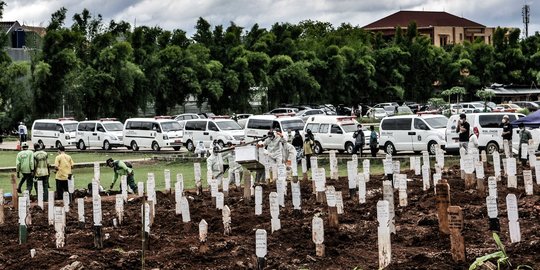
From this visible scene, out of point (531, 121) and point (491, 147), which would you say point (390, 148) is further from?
point (531, 121)

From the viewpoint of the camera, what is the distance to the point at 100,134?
174 ft

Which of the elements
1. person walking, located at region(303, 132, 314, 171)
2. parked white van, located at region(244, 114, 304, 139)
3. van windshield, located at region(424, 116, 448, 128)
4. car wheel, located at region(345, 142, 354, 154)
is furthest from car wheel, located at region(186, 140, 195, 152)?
person walking, located at region(303, 132, 314, 171)

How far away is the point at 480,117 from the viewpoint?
120 feet

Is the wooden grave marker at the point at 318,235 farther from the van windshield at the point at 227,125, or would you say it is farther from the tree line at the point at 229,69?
the tree line at the point at 229,69

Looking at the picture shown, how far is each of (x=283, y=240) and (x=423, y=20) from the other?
12080cm

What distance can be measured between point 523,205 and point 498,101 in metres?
73.0

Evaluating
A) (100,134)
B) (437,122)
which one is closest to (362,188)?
(437,122)

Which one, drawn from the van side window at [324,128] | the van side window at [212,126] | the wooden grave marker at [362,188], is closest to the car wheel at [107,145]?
the van side window at [212,126]

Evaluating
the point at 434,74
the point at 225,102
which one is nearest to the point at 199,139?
the point at 225,102

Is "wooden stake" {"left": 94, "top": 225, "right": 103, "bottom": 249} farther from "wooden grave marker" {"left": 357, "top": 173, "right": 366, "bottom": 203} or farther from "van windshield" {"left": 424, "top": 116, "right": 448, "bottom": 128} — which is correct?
"van windshield" {"left": 424, "top": 116, "right": 448, "bottom": 128}

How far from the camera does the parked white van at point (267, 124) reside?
46.3 m

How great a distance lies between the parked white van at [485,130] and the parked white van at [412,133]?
1349mm

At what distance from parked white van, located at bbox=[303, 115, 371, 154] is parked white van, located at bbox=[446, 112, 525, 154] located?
591 centimetres

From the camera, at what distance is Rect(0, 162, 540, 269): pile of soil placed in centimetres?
1422
